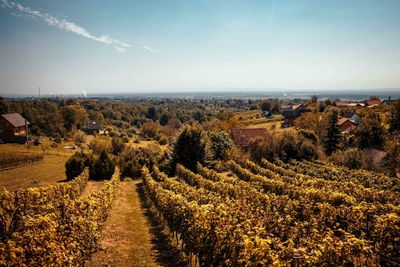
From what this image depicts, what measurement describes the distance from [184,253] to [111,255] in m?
2.97

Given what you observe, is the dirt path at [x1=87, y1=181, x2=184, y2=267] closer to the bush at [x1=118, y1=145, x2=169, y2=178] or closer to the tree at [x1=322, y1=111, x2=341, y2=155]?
the bush at [x1=118, y1=145, x2=169, y2=178]

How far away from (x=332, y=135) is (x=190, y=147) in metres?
24.2

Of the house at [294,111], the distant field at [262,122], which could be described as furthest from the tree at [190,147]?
the house at [294,111]

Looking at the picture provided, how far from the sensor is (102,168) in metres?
34.0

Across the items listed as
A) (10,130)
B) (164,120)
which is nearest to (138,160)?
(10,130)

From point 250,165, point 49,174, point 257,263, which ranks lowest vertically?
point 49,174

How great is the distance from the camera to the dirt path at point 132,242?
1106cm

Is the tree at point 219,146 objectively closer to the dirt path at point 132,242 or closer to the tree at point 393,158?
the tree at point 393,158

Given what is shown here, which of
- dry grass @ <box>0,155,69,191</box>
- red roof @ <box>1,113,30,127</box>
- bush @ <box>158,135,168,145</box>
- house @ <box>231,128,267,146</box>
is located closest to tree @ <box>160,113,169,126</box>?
bush @ <box>158,135,168,145</box>

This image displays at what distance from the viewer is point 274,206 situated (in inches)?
570

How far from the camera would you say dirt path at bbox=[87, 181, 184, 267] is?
1106 cm

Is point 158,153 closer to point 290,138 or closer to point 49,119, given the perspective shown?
point 290,138

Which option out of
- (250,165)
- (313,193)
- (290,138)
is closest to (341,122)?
(290,138)

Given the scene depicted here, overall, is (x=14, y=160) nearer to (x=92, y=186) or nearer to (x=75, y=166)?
(x=75, y=166)
